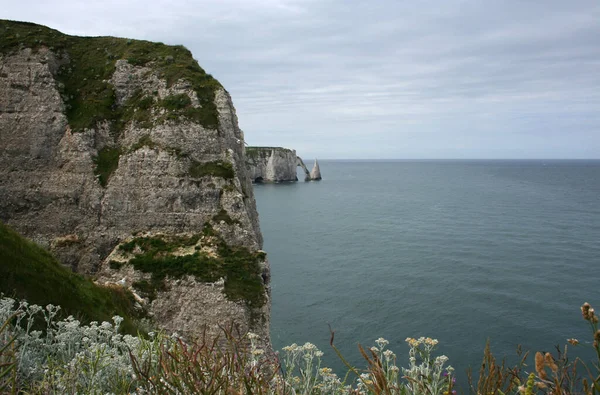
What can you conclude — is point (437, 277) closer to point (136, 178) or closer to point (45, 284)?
point (136, 178)

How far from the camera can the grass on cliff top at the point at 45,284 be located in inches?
721

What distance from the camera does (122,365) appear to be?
598 cm

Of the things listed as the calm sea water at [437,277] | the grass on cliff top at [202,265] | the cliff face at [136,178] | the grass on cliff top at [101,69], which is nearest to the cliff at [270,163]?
the calm sea water at [437,277]

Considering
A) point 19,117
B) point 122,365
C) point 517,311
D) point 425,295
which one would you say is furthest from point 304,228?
point 122,365

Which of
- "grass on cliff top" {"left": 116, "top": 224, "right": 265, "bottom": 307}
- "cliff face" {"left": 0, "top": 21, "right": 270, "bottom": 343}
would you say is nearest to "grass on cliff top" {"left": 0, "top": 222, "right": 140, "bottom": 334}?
"grass on cliff top" {"left": 116, "top": 224, "right": 265, "bottom": 307}

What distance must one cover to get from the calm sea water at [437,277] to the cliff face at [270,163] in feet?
242

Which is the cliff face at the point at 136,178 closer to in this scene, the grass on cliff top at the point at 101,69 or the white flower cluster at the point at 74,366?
the grass on cliff top at the point at 101,69

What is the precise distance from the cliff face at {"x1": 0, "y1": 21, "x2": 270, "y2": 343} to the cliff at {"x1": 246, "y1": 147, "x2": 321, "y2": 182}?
12956cm

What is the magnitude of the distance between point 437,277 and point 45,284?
42485mm

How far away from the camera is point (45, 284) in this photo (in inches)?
770

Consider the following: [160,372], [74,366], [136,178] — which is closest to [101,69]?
[136,178]

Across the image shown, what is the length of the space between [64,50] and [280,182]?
13851 centimetres

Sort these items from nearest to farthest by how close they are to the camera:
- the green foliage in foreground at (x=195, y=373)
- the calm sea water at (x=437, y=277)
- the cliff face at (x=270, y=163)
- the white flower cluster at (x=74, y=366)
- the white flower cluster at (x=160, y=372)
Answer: the green foliage in foreground at (x=195, y=373), the white flower cluster at (x=160, y=372), the white flower cluster at (x=74, y=366), the calm sea water at (x=437, y=277), the cliff face at (x=270, y=163)

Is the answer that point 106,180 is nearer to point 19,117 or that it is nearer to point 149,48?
point 19,117
